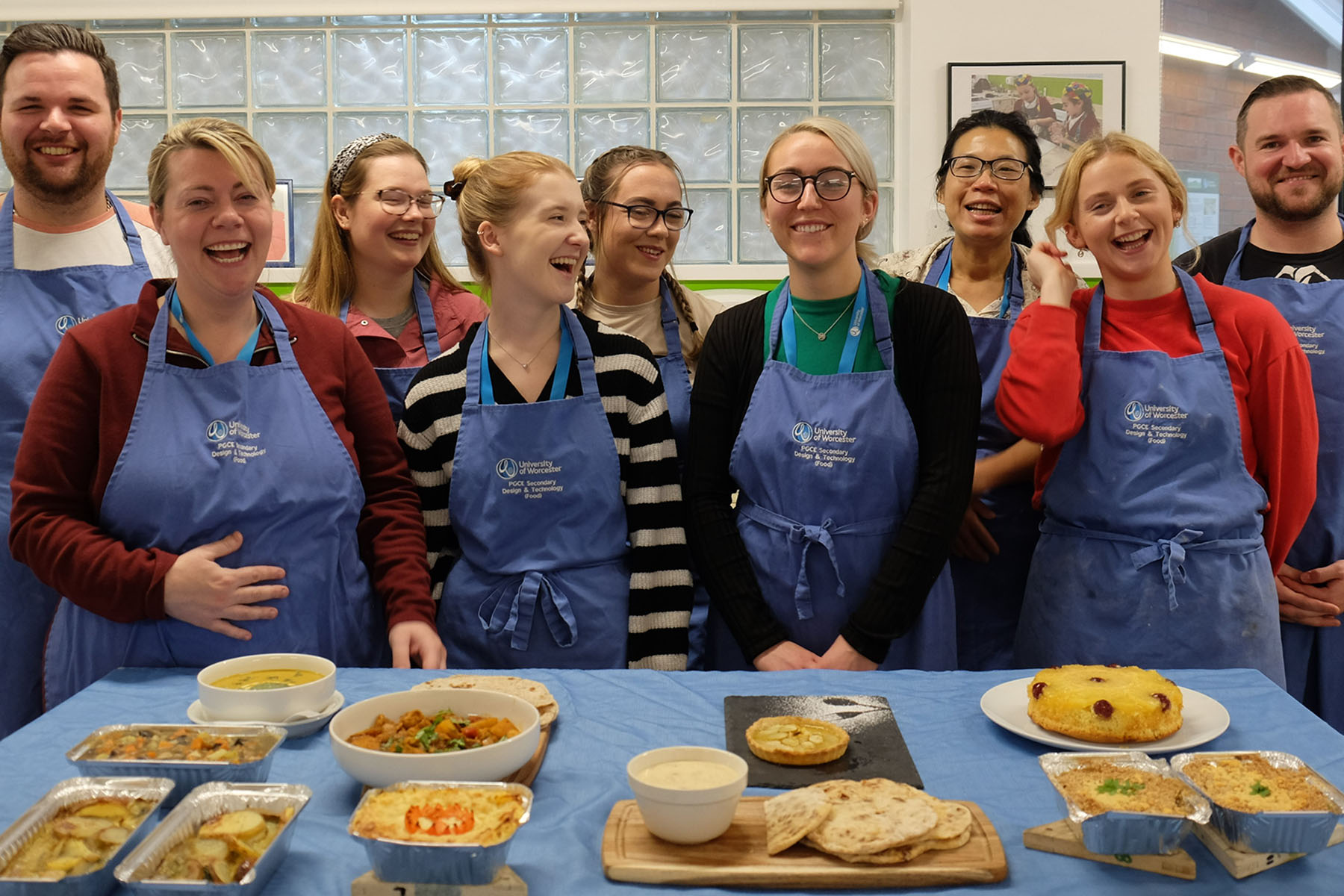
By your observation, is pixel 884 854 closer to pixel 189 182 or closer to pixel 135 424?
pixel 135 424

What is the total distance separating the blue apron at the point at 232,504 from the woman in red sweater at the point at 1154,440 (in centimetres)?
131

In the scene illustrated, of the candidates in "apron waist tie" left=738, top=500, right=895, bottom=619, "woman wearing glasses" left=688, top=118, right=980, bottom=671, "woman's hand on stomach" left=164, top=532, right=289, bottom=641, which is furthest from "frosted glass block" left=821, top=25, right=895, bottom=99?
"woman's hand on stomach" left=164, top=532, right=289, bottom=641

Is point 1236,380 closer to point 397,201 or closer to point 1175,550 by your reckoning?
point 1175,550

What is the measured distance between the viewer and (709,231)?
498 centimetres

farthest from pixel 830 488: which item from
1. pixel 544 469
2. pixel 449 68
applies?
pixel 449 68

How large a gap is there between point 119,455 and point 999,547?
1.84 metres

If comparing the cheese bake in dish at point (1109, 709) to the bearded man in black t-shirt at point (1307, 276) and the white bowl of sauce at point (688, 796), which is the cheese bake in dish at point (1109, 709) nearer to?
the white bowl of sauce at point (688, 796)

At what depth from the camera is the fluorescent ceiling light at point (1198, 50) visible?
16.9ft

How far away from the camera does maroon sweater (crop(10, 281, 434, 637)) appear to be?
1704 mm

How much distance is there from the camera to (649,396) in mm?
2088

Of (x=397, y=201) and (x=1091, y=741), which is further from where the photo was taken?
(x=397, y=201)

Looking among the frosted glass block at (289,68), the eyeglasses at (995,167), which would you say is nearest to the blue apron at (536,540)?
the eyeglasses at (995,167)

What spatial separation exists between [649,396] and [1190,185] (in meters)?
4.31

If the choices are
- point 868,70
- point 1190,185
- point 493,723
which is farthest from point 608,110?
point 493,723
